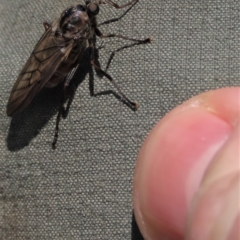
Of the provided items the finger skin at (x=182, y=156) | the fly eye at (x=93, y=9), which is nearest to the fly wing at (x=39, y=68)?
the fly eye at (x=93, y=9)

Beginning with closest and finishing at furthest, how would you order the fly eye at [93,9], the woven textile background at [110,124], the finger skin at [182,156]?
the finger skin at [182,156] → the woven textile background at [110,124] → the fly eye at [93,9]

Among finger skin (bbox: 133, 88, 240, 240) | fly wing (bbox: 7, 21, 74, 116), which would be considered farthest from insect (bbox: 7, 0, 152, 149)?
finger skin (bbox: 133, 88, 240, 240)

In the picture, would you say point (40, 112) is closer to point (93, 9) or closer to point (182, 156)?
point (93, 9)

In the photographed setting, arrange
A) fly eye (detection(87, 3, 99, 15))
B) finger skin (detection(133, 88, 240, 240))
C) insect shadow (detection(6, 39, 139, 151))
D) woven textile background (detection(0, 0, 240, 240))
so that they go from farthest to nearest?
fly eye (detection(87, 3, 99, 15)) → insect shadow (detection(6, 39, 139, 151)) → woven textile background (detection(0, 0, 240, 240)) → finger skin (detection(133, 88, 240, 240))

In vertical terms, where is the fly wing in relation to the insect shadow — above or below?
above

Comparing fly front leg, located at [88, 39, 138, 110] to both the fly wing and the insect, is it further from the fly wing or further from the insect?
the fly wing

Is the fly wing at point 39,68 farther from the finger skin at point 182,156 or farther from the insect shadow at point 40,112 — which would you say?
the finger skin at point 182,156

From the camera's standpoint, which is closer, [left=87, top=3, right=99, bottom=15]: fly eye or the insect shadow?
the insect shadow
